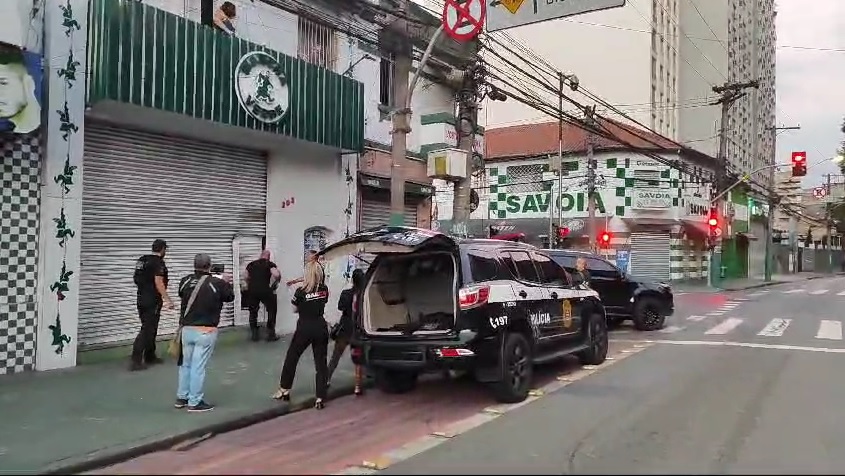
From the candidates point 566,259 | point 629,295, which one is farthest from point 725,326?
point 566,259

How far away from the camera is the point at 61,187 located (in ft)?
30.3

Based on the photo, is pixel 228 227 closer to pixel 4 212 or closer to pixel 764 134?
pixel 4 212

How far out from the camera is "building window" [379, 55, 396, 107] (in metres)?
15.6

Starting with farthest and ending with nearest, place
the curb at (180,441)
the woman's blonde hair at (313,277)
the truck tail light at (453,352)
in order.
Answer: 1. the woman's blonde hair at (313,277)
2. the truck tail light at (453,352)
3. the curb at (180,441)

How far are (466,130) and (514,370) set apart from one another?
844 cm

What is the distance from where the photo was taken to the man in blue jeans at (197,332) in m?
7.41

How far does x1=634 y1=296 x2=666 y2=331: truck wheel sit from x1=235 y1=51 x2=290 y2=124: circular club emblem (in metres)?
8.98

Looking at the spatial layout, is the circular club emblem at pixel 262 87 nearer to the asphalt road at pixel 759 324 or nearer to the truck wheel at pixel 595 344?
the truck wheel at pixel 595 344

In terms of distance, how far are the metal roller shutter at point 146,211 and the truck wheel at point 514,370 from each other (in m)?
5.82

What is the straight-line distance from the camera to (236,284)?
1241cm

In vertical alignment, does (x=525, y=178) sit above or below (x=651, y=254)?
above

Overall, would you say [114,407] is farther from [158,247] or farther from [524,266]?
[524,266]

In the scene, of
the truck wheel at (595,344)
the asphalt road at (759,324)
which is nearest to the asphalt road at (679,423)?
the truck wheel at (595,344)

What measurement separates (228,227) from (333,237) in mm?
2566
